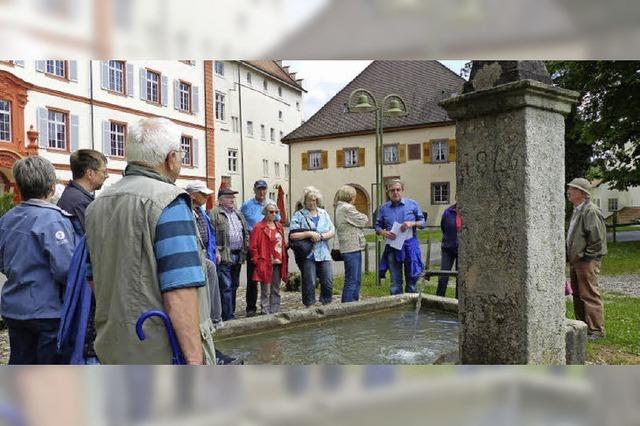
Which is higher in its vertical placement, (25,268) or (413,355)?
(25,268)

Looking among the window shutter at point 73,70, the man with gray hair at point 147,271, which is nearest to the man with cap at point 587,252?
the man with gray hair at point 147,271

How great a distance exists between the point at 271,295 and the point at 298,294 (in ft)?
→ 6.71

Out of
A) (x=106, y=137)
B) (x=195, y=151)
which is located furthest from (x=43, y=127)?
(x=195, y=151)

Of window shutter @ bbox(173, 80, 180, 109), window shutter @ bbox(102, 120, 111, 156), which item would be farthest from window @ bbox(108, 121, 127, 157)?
window shutter @ bbox(173, 80, 180, 109)

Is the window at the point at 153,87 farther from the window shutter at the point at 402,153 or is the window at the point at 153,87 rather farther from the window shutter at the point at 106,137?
the window shutter at the point at 402,153

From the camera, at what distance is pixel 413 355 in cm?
445

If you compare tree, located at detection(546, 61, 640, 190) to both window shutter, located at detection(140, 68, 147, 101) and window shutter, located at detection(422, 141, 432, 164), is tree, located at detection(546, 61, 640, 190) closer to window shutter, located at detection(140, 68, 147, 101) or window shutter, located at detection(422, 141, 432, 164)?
window shutter, located at detection(422, 141, 432, 164)

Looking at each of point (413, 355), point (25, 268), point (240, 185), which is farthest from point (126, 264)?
point (240, 185)

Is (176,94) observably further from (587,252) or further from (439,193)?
(587,252)

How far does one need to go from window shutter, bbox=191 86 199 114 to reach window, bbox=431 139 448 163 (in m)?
13.8

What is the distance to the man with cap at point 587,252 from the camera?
5520 millimetres

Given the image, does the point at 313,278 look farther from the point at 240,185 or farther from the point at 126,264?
the point at 240,185

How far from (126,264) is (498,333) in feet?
7.11

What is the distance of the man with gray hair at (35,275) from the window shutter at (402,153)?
106 feet
